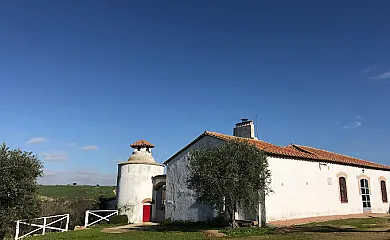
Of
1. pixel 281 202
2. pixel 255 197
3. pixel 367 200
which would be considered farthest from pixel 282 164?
pixel 367 200

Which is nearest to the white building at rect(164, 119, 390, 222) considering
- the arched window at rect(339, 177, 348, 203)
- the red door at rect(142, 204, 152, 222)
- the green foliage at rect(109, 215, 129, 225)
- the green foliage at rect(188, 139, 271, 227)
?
the arched window at rect(339, 177, 348, 203)

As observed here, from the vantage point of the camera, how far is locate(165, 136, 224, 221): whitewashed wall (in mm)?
21953

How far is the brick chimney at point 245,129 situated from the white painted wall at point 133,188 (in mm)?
7887

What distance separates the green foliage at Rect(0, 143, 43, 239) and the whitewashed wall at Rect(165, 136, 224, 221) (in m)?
9.19

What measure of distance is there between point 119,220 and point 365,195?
2007 centimetres

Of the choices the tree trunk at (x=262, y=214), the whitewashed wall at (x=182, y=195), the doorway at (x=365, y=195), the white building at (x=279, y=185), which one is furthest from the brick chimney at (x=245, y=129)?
the doorway at (x=365, y=195)

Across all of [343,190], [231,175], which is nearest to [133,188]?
[231,175]

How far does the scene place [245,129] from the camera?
25.4 meters

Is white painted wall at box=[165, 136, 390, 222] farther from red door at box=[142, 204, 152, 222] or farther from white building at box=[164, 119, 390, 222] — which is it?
red door at box=[142, 204, 152, 222]

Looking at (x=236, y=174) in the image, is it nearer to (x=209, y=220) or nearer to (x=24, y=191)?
(x=209, y=220)

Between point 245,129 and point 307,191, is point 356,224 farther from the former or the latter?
point 245,129

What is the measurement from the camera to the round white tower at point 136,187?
26.1m

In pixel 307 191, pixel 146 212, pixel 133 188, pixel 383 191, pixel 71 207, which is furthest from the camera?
pixel 383 191

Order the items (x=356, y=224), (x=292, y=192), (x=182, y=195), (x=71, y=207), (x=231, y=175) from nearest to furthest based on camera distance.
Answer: (x=231, y=175)
(x=356, y=224)
(x=292, y=192)
(x=182, y=195)
(x=71, y=207)
